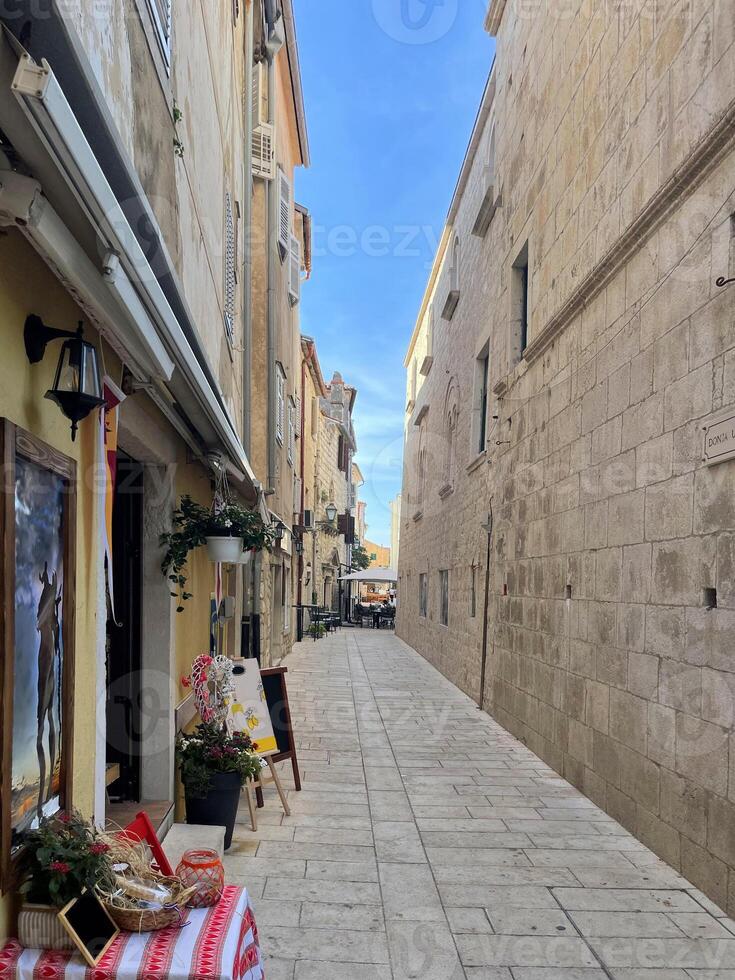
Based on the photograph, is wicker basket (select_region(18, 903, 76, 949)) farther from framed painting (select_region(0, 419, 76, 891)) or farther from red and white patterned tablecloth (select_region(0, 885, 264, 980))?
framed painting (select_region(0, 419, 76, 891))

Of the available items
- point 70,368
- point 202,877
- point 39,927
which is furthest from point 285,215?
point 39,927

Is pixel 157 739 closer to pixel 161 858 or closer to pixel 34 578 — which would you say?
pixel 161 858

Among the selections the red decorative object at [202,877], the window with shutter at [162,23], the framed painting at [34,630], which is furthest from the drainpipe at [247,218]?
the red decorative object at [202,877]

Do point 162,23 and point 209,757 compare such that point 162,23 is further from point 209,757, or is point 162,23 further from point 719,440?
point 209,757

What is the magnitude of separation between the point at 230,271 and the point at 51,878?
6.60 m

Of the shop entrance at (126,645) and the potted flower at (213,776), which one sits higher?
the shop entrance at (126,645)

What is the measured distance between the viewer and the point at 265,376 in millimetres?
11508

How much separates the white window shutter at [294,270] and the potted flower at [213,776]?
11467mm

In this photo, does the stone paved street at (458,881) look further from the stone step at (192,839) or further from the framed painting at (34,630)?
the framed painting at (34,630)

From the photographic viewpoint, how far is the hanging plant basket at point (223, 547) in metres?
5.30

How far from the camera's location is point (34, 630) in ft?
8.16

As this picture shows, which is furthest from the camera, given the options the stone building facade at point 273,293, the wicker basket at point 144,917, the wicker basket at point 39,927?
the stone building facade at point 273,293

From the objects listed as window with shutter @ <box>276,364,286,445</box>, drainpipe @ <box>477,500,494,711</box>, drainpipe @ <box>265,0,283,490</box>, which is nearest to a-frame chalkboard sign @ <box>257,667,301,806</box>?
drainpipe @ <box>477,500,494,711</box>

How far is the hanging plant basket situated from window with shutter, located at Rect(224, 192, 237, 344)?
302cm
